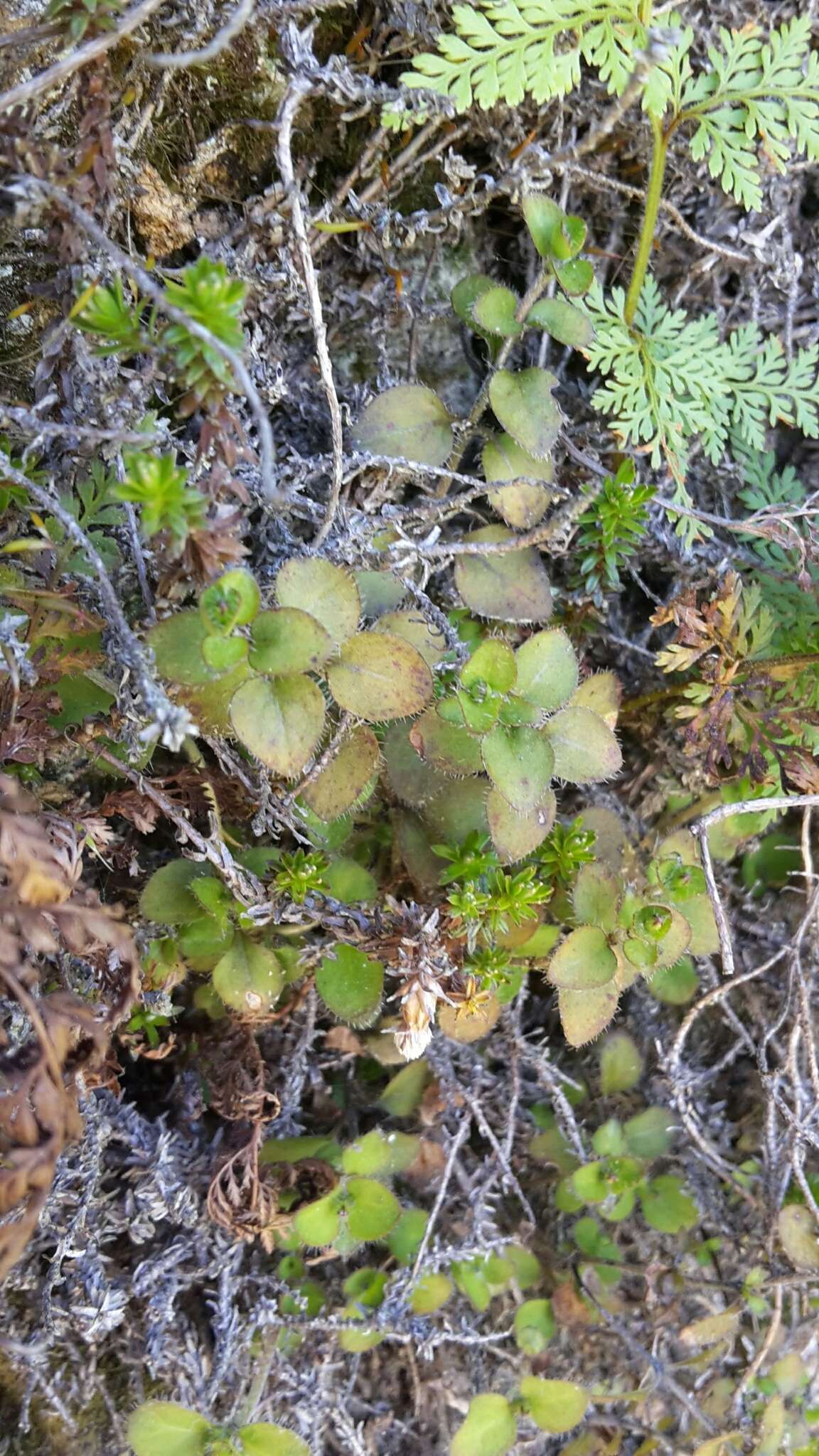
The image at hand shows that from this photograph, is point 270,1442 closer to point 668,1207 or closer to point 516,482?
point 668,1207

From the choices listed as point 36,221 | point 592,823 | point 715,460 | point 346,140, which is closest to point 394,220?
point 346,140

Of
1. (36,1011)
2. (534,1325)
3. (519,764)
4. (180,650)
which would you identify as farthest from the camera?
(534,1325)

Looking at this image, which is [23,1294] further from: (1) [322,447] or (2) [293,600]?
(1) [322,447]

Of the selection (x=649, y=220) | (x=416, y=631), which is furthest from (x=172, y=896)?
(x=649, y=220)

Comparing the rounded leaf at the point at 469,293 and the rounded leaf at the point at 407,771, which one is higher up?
the rounded leaf at the point at 469,293

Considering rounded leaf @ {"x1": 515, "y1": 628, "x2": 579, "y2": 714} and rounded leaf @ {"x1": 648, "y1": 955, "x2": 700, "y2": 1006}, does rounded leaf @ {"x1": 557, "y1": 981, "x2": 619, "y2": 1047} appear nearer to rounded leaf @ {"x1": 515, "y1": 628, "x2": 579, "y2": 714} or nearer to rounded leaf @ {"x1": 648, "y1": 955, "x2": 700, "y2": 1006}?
rounded leaf @ {"x1": 648, "y1": 955, "x2": 700, "y2": 1006}

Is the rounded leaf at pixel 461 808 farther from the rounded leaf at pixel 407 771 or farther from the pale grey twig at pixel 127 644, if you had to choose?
the pale grey twig at pixel 127 644

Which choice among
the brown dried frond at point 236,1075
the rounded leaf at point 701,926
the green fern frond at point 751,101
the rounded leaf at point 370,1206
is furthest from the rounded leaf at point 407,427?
the rounded leaf at point 370,1206
